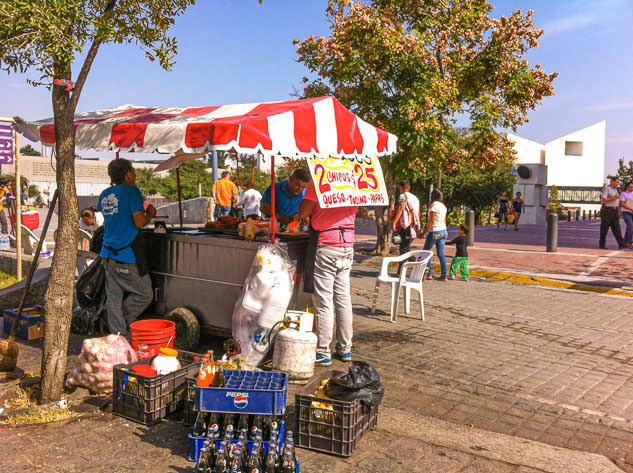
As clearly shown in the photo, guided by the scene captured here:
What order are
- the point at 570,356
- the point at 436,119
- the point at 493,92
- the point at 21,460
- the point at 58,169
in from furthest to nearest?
1. the point at 493,92
2. the point at 436,119
3. the point at 570,356
4. the point at 58,169
5. the point at 21,460

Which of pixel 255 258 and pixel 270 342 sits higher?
pixel 255 258

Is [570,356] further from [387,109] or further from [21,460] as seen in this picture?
[387,109]

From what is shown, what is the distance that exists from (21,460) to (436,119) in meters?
9.28

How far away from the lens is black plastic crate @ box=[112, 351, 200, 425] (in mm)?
4266

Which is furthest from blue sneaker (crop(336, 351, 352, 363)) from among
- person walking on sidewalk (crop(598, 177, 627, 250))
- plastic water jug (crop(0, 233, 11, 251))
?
person walking on sidewalk (crop(598, 177, 627, 250))

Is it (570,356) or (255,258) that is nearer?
(255,258)

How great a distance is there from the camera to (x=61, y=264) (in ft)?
15.2

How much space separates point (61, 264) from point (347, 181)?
2953 mm

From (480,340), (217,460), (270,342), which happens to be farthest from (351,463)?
(480,340)

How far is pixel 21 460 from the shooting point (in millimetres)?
3738

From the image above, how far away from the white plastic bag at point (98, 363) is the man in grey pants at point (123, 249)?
3.90 ft

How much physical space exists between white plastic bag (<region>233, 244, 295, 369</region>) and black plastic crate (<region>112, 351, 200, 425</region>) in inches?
38.5

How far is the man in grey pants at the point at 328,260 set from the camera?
568cm

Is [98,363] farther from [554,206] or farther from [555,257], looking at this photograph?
A: [554,206]
